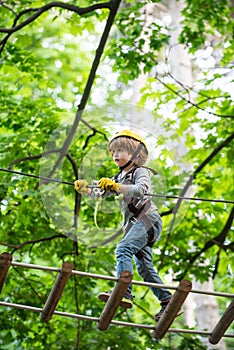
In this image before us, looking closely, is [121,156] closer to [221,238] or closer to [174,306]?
[174,306]

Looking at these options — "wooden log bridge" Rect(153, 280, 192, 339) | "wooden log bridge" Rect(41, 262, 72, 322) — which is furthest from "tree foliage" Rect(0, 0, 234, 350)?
"wooden log bridge" Rect(153, 280, 192, 339)

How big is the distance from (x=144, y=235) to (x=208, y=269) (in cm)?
372

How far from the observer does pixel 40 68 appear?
7113 mm

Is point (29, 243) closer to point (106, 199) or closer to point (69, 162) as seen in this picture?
point (69, 162)

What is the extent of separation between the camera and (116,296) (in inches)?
138

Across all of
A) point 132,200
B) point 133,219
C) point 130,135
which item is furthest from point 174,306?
point 130,135

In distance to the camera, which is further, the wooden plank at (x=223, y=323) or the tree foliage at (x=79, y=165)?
the tree foliage at (x=79, y=165)

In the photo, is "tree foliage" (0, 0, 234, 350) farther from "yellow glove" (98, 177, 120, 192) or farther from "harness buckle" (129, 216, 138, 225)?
"yellow glove" (98, 177, 120, 192)

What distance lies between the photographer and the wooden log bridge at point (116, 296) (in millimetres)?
3404

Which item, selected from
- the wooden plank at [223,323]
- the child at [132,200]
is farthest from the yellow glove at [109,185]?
the wooden plank at [223,323]

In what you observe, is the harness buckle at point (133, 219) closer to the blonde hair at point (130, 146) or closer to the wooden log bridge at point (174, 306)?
the blonde hair at point (130, 146)

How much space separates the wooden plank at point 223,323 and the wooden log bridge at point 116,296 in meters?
0.67

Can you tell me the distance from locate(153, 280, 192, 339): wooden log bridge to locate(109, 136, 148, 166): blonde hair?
0.65m

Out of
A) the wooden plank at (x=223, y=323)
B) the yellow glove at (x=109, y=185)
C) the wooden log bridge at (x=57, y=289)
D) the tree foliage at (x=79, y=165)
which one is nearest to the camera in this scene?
the yellow glove at (x=109, y=185)
